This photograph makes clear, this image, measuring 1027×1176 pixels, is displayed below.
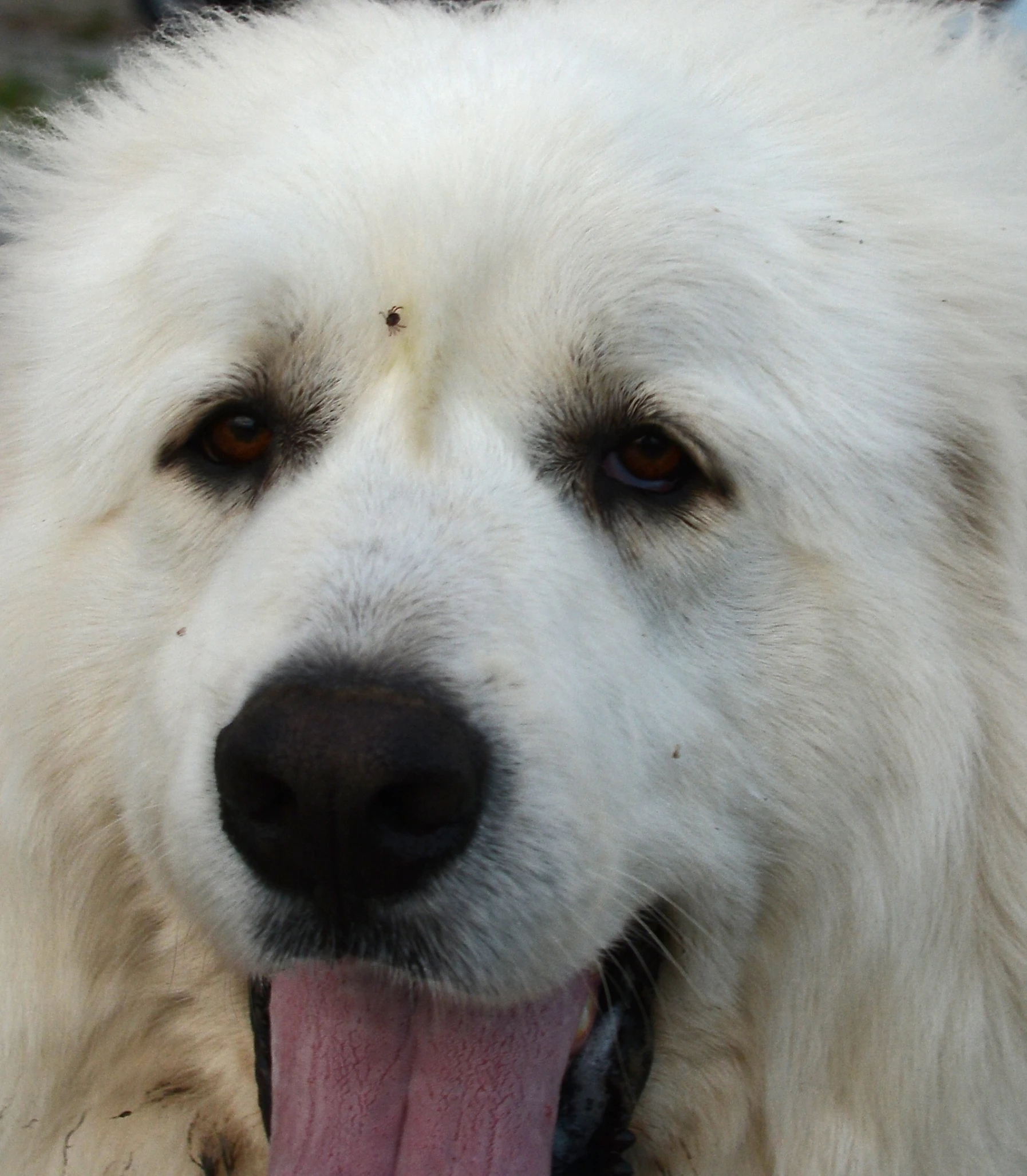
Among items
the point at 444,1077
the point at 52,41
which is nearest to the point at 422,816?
the point at 444,1077

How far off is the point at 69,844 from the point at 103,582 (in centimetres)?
54

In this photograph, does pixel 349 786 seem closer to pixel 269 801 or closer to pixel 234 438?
pixel 269 801

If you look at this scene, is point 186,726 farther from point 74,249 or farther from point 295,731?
point 74,249

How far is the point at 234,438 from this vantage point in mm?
2842

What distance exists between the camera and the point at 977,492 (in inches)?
109

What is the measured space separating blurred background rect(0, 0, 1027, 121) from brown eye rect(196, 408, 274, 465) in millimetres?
6249

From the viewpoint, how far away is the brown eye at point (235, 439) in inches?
111

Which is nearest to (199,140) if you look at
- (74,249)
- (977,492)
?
(74,249)

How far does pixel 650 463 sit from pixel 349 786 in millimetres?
880

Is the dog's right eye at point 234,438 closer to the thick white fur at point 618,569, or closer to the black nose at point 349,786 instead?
the thick white fur at point 618,569

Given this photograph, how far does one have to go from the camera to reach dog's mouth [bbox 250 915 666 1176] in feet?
8.40

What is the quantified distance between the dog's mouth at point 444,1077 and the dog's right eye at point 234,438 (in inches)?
38.4

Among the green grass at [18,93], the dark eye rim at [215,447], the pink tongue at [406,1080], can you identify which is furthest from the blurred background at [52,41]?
the pink tongue at [406,1080]

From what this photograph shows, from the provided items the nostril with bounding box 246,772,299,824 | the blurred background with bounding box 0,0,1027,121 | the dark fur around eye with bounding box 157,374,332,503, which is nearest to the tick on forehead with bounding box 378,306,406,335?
the dark fur around eye with bounding box 157,374,332,503
